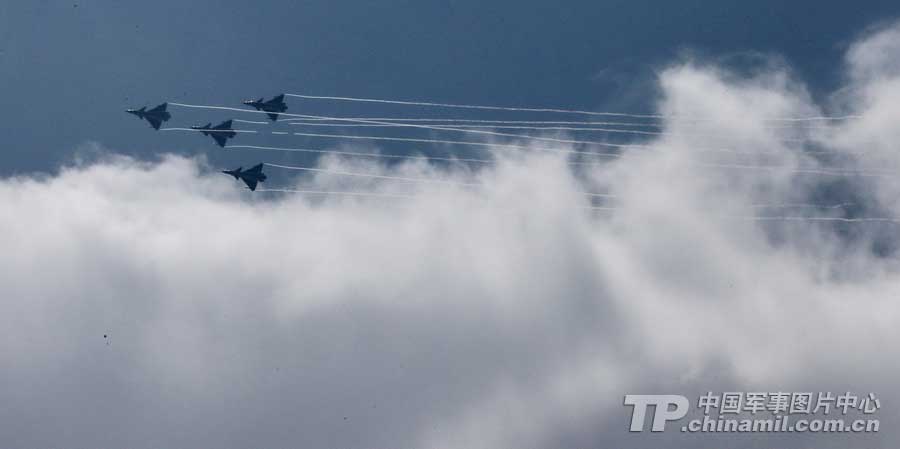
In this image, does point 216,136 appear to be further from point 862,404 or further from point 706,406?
point 862,404

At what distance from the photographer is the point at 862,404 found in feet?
294

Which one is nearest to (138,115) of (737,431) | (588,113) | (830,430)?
(588,113)

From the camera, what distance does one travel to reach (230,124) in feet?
359

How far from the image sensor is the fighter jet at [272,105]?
107125 mm

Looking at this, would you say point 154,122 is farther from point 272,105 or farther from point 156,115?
point 272,105

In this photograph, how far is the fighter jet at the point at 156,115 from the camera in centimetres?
10656

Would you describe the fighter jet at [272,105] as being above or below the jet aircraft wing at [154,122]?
above

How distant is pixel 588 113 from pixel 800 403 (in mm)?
43794

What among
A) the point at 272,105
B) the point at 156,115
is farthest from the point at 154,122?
the point at 272,105

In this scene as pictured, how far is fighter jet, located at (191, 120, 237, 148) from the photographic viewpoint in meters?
108

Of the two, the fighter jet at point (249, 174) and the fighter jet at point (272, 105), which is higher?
the fighter jet at point (272, 105)

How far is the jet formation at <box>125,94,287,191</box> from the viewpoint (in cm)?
10694

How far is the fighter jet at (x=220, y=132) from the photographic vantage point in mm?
107562

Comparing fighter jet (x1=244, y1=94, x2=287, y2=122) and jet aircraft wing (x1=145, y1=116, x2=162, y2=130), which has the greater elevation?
fighter jet (x1=244, y1=94, x2=287, y2=122)
